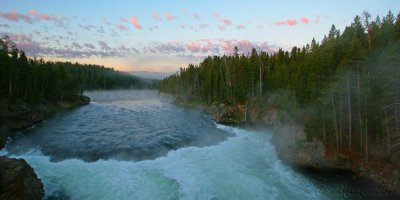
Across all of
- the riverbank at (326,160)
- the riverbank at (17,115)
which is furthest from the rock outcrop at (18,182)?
the riverbank at (326,160)

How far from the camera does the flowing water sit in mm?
24641

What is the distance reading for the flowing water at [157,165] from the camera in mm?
24641

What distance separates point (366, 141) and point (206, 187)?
62.4 feet

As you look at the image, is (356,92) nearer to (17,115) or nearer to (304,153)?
(304,153)

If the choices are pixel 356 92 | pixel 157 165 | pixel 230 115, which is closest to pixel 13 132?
pixel 157 165

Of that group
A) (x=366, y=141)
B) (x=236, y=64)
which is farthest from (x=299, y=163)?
(x=236, y=64)

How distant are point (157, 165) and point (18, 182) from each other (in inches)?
529

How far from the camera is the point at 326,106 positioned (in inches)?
1446

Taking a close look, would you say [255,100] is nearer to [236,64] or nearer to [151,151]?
[236,64]

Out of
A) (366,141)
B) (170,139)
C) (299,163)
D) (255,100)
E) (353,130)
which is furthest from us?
(255,100)

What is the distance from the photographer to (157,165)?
101 feet

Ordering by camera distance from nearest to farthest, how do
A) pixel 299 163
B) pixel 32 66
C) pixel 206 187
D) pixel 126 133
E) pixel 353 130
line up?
1. pixel 206 187
2. pixel 299 163
3. pixel 353 130
4. pixel 126 133
5. pixel 32 66

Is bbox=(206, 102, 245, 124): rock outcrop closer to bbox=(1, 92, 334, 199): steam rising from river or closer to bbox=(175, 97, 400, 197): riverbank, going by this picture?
bbox=(1, 92, 334, 199): steam rising from river

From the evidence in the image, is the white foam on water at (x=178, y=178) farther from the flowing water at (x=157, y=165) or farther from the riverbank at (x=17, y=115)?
the riverbank at (x=17, y=115)
